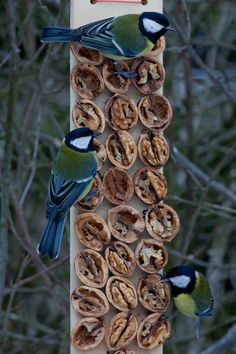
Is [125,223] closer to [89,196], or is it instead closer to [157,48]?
[89,196]

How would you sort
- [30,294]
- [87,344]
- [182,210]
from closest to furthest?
[87,344] → [182,210] → [30,294]

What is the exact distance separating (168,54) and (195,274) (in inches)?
96.3

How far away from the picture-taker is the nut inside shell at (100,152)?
3.10 metres

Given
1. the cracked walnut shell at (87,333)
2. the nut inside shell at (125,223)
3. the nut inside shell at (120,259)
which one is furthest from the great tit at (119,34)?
the cracked walnut shell at (87,333)

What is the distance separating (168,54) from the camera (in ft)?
17.9

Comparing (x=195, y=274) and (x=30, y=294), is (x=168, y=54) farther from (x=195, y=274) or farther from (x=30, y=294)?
(x=195, y=274)

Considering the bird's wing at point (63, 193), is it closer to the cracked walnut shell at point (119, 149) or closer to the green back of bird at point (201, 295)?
the cracked walnut shell at point (119, 149)

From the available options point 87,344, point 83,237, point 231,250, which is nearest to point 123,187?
point 83,237

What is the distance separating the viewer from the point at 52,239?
3.03m

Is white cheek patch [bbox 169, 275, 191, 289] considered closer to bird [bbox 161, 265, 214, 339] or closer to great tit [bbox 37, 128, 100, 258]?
bird [bbox 161, 265, 214, 339]

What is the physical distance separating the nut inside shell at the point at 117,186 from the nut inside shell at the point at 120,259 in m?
0.13

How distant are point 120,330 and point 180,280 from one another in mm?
232

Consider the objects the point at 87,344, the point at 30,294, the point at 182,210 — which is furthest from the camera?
the point at 30,294

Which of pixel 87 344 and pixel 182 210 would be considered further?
pixel 182 210
